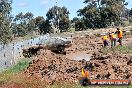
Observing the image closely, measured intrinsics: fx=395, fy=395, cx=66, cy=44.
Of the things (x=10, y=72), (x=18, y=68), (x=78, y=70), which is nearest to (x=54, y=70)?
(x=78, y=70)

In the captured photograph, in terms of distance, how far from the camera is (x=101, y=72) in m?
21.6

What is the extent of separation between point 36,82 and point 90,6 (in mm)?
82174

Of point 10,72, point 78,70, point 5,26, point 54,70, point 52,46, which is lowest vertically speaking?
point 10,72

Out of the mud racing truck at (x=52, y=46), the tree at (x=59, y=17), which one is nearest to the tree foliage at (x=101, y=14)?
the tree at (x=59, y=17)

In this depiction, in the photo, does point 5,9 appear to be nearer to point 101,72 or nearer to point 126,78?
point 101,72

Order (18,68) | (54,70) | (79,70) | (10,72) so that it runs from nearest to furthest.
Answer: (79,70) → (54,70) → (10,72) → (18,68)

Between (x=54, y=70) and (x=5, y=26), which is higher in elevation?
(x=5, y=26)

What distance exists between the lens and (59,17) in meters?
113

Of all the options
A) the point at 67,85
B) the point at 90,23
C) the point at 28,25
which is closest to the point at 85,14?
the point at 90,23

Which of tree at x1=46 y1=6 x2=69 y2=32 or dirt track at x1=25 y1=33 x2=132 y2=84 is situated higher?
tree at x1=46 y1=6 x2=69 y2=32

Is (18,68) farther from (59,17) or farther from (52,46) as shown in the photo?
(59,17)

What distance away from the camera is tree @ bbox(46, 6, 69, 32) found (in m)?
109

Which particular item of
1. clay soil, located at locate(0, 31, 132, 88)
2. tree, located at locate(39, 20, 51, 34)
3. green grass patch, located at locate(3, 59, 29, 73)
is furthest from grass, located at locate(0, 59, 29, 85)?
tree, located at locate(39, 20, 51, 34)

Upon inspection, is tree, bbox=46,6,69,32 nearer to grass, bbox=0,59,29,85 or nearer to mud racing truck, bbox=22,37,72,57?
mud racing truck, bbox=22,37,72,57
